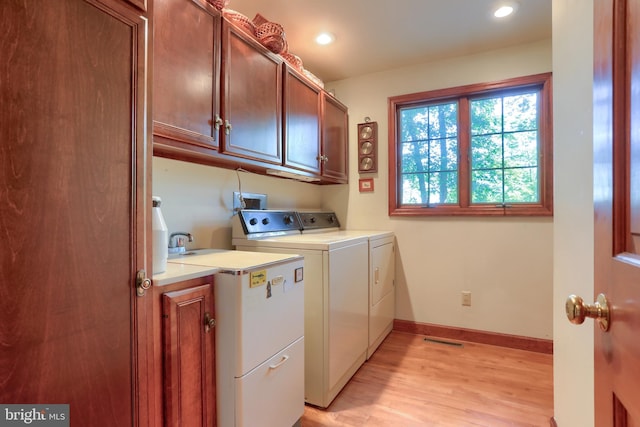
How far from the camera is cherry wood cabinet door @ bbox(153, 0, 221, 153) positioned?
123cm

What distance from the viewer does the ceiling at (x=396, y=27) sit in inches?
76.8

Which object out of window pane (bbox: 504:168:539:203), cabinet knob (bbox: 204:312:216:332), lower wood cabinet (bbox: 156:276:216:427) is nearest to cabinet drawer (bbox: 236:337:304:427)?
lower wood cabinet (bbox: 156:276:216:427)

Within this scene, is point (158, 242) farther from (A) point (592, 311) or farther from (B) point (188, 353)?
(A) point (592, 311)

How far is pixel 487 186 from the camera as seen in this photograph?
8.53 feet

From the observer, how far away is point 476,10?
2.00 metres

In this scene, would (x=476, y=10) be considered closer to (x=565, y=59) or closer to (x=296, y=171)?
(x=565, y=59)

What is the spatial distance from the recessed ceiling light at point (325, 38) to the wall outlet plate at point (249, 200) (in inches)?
48.9

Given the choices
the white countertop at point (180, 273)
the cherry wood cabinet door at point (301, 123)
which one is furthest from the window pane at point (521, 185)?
the white countertop at point (180, 273)

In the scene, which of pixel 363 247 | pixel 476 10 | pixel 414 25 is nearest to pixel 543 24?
pixel 476 10

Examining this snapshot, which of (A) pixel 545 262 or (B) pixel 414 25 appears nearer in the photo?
(B) pixel 414 25

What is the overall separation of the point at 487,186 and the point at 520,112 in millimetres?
638

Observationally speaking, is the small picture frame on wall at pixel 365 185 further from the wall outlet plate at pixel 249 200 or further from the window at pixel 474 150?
the wall outlet plate at pixel 249 200

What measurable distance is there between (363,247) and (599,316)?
1.62m

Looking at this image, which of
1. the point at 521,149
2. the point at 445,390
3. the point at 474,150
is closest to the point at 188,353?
the point at 445,390
